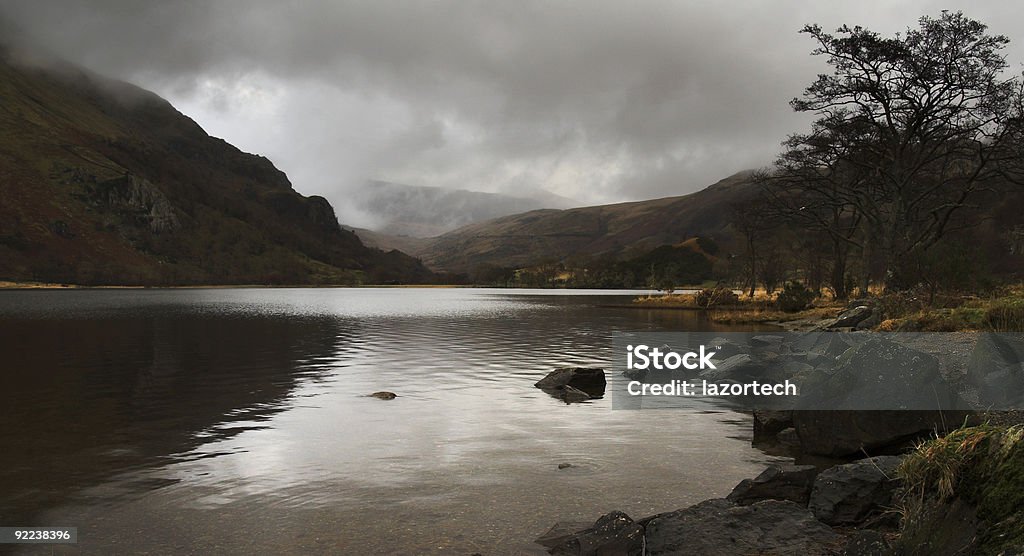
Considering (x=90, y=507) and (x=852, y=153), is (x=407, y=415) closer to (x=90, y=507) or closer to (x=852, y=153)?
(x=90, y=507)

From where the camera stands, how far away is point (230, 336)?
52.5 meters

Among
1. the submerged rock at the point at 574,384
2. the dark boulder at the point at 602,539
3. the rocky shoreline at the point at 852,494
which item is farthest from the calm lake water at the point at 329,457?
the rocky shoreline at the point at 852,494

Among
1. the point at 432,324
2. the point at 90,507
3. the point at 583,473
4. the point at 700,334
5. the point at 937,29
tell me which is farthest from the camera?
the point at 432,324

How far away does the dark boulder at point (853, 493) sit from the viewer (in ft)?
32.5

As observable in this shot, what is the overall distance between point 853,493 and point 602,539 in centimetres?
417

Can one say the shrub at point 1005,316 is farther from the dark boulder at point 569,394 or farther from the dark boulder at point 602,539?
the dark boulder at point 602,539

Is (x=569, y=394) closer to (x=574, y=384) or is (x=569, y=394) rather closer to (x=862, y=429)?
(x=574, y=384)

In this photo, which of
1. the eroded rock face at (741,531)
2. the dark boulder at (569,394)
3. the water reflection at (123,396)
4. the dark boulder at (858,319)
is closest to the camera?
the eroded rock face at (741,531)

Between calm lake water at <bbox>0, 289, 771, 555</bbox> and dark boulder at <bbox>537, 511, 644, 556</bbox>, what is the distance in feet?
1.28

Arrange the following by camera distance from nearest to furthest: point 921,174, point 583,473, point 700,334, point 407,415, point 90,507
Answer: point 90,507 → point 583,473 → point 407,415 → point 700,334 → point 921,174

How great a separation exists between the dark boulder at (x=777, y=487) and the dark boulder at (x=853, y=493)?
73 centimetres

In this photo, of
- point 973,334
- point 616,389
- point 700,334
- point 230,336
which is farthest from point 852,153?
point 230,336

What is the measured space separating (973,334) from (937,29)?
28904 mm

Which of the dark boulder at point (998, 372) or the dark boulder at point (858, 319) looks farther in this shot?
the dark boulder at point (858, 319)
